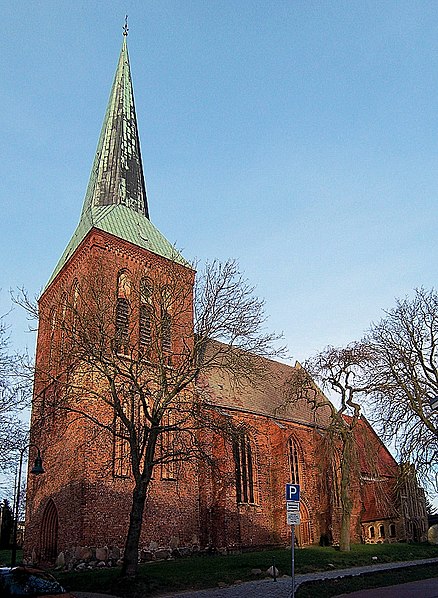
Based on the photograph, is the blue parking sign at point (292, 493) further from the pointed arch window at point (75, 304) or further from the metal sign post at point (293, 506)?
the pointed arch window at point (75, 304)

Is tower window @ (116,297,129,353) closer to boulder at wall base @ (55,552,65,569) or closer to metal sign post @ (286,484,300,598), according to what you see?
metal sign post @ (286,484,300,598)

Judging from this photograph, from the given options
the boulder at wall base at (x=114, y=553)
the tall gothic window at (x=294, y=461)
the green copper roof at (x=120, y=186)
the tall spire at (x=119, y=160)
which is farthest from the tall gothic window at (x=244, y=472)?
the tall spire at (x=119, y=160)

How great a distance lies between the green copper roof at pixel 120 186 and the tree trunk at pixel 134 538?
1356cm

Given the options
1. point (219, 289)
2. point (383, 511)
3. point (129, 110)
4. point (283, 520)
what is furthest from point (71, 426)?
point (383, 511)

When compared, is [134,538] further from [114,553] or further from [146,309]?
[146,309]

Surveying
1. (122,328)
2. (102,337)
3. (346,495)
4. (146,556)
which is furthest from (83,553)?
(346,495)

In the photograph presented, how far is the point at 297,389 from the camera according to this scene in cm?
2920

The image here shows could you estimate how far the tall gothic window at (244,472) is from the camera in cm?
2964

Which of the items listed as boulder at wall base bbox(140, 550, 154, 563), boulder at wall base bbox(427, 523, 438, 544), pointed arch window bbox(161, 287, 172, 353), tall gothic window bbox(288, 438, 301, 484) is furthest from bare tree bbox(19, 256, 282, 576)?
boulder at wall base bbox(427, 523, 438, 544)

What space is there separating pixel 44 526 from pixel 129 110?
873 inches

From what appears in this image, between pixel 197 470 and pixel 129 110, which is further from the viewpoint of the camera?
pixel 129 110

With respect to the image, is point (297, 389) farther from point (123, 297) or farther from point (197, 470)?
point (123, 297)

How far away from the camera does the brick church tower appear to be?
21.0 metres

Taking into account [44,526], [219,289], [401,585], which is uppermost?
[219,289]
